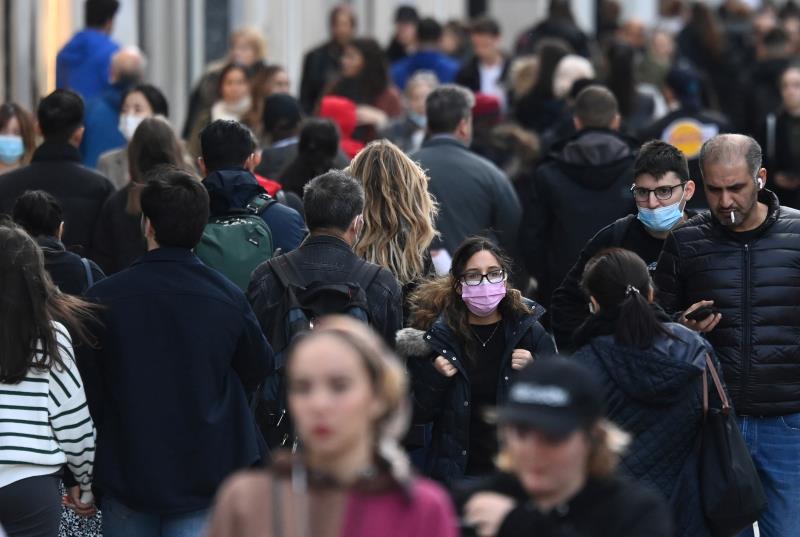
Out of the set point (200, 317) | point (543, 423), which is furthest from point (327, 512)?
point (200, 317)

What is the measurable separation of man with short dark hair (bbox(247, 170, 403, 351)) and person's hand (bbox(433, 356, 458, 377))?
238 mm

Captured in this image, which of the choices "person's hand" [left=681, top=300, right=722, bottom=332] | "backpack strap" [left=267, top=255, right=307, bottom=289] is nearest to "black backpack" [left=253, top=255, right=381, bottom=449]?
"backpack strap" [left=267, top=255, right=307, bottom=289]

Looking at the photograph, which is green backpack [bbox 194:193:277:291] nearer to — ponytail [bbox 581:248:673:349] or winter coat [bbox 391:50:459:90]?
ponytail [bbox 581:248:673:349]

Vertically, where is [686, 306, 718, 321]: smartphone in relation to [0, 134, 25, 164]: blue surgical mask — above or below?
below

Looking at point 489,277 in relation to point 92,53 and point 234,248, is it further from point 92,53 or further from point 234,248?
point 92,53

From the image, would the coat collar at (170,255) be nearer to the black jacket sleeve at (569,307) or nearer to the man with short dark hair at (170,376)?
the man with short dark hair at (170,376)

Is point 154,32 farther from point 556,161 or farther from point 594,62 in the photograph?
point 556,161

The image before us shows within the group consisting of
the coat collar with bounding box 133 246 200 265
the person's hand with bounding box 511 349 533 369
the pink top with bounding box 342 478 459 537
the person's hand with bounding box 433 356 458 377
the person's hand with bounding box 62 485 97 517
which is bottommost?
the person's hand with bounding box 62 485 97 517

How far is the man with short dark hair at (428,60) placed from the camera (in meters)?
16.2

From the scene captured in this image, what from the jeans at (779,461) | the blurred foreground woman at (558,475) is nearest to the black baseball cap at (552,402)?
the blurred foreground woman at (558,475)

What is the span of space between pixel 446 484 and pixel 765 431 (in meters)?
1.21

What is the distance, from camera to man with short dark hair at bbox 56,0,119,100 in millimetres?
12906

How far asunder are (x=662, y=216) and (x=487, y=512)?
3.45m

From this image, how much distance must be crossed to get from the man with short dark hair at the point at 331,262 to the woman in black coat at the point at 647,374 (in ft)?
2.77
